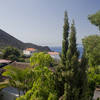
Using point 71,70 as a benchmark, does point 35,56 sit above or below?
above

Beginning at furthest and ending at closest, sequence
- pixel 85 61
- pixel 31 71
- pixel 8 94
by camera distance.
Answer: pixel 8 94, pixel 31 71, pixel 85 61

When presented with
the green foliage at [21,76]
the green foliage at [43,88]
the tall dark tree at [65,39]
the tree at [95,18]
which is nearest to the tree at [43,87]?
the green foliage at [43,88]

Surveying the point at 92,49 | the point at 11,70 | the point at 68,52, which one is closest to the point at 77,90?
the point at 68,52

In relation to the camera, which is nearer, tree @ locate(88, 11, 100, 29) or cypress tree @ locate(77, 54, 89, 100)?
cypress tree @ locate(77, 54, 89, 100)

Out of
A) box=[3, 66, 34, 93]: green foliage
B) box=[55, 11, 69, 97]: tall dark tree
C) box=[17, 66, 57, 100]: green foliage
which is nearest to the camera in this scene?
box=[17, 66, 57, 100]: green foliage

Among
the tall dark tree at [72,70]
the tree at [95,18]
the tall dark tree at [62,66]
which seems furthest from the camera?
the tree at [95,18]

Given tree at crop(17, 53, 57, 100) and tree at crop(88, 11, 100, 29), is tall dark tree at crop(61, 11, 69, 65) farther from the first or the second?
tree at crop(88, 11, 100, 29)

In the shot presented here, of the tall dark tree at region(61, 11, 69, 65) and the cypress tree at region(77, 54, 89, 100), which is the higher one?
the tall dark tree at region(61, 11, 69, 65)

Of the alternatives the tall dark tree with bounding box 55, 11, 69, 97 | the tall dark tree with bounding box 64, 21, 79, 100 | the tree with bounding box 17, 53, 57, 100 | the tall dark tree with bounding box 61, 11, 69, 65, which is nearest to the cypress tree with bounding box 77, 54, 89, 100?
the tall dark tree with bounding box 64, 21, 79, 100

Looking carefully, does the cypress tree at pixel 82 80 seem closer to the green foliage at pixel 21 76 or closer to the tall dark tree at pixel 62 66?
the tall dark tree at pixel 62 66

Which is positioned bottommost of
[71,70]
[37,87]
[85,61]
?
[37,87]

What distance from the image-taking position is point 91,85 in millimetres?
8672

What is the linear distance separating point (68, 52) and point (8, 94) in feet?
26.7

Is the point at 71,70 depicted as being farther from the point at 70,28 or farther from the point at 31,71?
the point at 31,71
